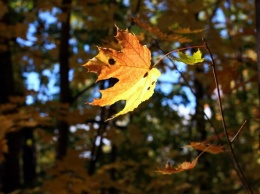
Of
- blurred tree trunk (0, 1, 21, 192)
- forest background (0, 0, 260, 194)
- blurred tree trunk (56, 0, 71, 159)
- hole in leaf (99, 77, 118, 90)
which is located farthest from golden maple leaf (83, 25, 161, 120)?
blurred tree trunk (0, 1, 21, 192)

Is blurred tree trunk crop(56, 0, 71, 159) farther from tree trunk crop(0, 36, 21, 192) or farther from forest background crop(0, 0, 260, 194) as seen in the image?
tree trunk crop(0, 36, 21, 192)

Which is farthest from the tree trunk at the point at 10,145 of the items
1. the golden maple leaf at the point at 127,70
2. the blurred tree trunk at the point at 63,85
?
the golden maple leaf at the point at 127,70

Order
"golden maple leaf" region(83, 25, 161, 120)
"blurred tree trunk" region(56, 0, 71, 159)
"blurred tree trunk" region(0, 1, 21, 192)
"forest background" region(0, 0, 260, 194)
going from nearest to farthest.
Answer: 1. "golden maple leaf" region(83, 25, 161, 120)
2. "forest background" region(0, 0, 260, 194)
3. "blurred tree trunk" region(56, 0, 71, 159)
4. "blurred tree trunk" region(0, 1, 21, 192)

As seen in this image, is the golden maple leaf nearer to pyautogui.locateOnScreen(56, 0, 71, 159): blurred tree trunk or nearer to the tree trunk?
pyautogui.locateOnScreen(56, 0, 71, 159): blurred tree trunk

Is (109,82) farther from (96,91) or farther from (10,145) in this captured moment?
(10,145)

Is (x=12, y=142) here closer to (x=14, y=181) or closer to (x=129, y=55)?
(x=14, y=181)

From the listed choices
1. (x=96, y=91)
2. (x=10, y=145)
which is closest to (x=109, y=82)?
(x=96, y=91)

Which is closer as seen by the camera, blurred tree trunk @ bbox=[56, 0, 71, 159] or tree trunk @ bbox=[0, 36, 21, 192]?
blurred tree trunk @ bbox=[56, 0, 71, 159]

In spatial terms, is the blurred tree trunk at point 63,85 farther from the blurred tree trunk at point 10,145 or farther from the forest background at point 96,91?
the blurred tree trunk at point 10,145

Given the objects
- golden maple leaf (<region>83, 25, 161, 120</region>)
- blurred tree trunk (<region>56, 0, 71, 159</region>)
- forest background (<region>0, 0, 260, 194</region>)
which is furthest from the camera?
blurred tree trunk (<region>56, 0, 71, 159</region>)
